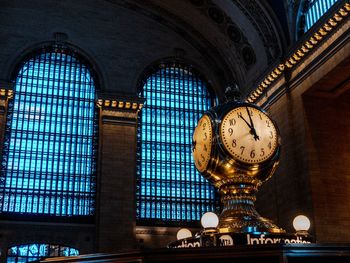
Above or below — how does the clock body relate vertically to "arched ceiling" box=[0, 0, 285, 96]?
below

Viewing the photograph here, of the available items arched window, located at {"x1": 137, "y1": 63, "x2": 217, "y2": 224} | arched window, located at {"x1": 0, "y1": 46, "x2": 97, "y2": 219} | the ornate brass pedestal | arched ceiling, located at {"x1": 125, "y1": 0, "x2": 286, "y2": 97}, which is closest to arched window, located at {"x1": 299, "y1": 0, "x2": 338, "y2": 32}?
arched ceiling, located at {"x1": 125, "y1": 0, "x2": 286, "y2": 97}

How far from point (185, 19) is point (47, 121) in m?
6.30

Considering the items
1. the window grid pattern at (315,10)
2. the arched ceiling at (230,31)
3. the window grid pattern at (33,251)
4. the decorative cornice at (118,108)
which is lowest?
the window grid pattern at (33,251)

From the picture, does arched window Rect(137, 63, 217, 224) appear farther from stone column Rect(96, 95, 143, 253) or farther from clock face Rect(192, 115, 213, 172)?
clock face Rect(192, 115, 213, 172)

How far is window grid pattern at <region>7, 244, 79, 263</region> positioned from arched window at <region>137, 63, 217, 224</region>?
2630 millimetres

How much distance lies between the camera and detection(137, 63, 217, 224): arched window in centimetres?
1769

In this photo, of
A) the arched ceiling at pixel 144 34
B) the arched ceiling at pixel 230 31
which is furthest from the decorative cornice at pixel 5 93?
the arched ceiling at pixel 230 31

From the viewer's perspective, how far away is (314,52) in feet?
47.1

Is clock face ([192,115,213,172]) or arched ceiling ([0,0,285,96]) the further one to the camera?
arched ceiling ([0,0,285,96])

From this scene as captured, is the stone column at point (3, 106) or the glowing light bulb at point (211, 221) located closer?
the glowing light bulb at point (211, 221)

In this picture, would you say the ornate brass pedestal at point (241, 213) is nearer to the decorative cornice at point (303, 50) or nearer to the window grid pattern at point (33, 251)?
the decorative cornice at point (303, 50)

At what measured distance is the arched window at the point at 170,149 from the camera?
696 inches

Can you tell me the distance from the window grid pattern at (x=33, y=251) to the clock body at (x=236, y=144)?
555 inches

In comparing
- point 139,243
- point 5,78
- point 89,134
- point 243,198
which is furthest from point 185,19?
point 243,198
